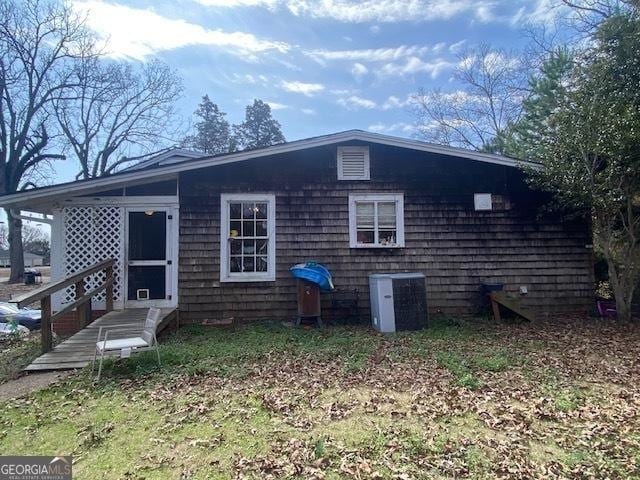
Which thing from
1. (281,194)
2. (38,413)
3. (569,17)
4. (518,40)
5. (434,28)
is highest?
(518,40)

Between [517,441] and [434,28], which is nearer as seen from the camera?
[517,441]

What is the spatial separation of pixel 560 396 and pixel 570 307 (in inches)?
202

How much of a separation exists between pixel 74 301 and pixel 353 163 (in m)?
5.85

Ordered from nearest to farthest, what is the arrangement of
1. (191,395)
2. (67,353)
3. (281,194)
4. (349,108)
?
(191,395), (67,353), (281,194), (349,108)

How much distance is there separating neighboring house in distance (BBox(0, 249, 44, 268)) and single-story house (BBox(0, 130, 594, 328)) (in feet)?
192

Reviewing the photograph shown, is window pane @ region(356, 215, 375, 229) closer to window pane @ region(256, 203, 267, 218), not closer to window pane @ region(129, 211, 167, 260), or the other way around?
window pane @ region(256, 203, 267, 218)

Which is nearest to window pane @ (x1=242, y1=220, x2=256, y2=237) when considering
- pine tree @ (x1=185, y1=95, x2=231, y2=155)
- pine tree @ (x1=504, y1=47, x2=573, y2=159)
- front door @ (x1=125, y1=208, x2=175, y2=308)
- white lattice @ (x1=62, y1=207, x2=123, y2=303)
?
front door @ (x1=125, y1=208, x2=175, y2=308)

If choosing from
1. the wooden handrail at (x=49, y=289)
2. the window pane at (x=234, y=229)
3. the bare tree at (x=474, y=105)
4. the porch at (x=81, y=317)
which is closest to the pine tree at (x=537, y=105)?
the bare tree at (x=474, y=105)

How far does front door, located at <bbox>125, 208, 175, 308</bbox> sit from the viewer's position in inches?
305

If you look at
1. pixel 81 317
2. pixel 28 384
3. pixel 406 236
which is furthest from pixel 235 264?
pixel 28 384

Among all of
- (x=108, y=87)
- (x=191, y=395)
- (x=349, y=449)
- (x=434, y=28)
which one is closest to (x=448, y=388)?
(x=349, y=449)

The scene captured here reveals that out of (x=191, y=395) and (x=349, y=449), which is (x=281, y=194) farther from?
(x=349, y=449)

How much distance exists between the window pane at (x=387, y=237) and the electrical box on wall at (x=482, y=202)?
1.86 meters

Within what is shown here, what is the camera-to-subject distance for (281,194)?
7.90 m
